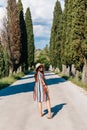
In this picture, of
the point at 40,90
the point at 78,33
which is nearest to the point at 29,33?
the point at 78,33

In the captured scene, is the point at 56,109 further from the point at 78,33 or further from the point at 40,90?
the point at 78,33

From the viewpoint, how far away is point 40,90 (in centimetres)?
1332

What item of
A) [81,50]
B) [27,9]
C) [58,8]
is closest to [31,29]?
[27,9]

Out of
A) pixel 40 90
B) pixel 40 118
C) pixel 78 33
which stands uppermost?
pixel 78 33

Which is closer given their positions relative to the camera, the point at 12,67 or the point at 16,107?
the point at 16,107

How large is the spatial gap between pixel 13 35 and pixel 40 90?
143 feet

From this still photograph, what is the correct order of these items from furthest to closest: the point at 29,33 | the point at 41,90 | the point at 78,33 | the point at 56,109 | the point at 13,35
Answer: the point at 29,33 < the point at 13,35 < the point at 78,33 < the point at 56,109 < the point at 41,90

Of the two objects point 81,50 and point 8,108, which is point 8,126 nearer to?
point 8,108

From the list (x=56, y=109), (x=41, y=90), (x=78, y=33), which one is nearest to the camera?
(x=41, y=90)

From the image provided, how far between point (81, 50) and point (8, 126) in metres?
22.4

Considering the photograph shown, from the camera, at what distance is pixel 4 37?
179 ft

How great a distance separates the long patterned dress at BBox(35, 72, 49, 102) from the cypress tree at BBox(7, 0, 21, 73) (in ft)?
136

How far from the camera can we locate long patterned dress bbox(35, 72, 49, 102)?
43.5 feet

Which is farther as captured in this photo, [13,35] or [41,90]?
[13,35]
